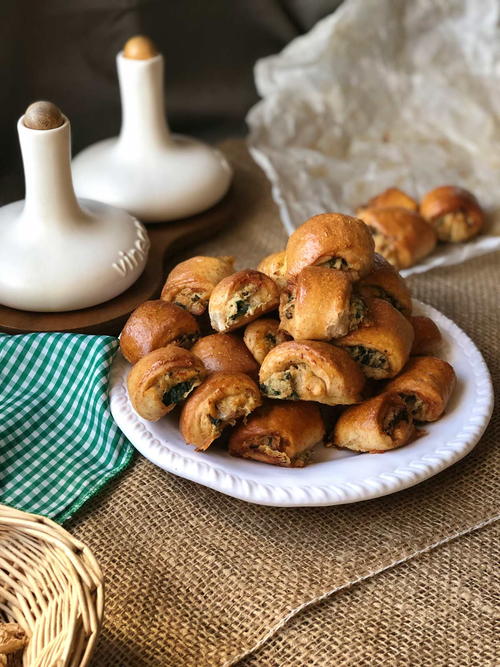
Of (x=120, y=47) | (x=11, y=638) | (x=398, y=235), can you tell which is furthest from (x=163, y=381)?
(x=120, y=47)

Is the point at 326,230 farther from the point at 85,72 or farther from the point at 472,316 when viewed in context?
the point at 85,72

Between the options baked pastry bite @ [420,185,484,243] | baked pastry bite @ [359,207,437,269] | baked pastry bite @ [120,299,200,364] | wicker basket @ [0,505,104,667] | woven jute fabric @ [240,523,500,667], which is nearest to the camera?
wicker basket @ [0,505,104,667]

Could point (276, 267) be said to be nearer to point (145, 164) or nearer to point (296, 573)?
point (296, 573)

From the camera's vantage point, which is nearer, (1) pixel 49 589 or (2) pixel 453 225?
(1) pixel 49 589

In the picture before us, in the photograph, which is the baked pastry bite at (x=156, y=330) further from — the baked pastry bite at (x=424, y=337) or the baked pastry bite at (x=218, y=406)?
the baked pastry bite at (x=424, y=337)

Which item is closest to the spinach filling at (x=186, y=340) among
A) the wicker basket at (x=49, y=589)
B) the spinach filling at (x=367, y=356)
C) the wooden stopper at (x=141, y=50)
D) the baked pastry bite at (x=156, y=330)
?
the baked pastry bite at (x=156, y=330)

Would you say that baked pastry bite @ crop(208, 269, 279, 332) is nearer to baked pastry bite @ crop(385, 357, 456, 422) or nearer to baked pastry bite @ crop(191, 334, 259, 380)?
baked pastry bite @ crop(191, 334, 259, 380)

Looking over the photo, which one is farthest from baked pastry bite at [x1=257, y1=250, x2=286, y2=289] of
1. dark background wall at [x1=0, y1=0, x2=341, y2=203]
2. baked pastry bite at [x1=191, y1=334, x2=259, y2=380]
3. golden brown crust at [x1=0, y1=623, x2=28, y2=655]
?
dark background wall at [x1=0, y1=0, x2=341, y2=203]
